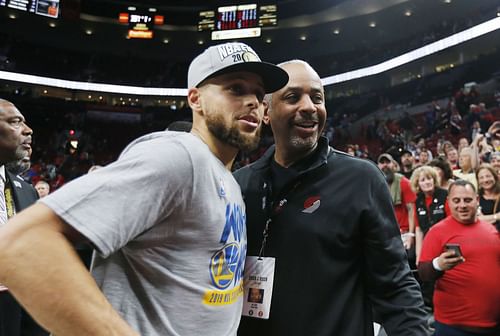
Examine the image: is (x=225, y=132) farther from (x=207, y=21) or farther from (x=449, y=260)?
(x=207, y=21)

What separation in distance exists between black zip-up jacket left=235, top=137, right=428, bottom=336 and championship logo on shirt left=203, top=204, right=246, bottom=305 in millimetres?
271

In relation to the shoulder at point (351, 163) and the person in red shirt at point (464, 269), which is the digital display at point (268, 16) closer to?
the person in red shirt at point (464, 269)

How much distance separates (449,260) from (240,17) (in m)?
14.3

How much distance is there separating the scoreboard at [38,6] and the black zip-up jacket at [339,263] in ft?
54.4

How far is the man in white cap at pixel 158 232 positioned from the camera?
78 cm

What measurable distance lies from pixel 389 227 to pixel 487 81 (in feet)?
49.5

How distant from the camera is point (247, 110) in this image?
52.3 inches

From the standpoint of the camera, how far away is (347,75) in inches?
747

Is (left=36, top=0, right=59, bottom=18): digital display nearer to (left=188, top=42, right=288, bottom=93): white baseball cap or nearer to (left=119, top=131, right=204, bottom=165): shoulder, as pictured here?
(left=188, top=42, right=288, bottom=93): white baseball cap

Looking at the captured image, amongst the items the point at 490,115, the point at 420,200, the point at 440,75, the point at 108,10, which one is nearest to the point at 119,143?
the point at 108,10

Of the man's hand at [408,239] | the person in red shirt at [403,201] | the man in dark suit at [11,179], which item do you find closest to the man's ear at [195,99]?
the man in dark suit at [11,179]

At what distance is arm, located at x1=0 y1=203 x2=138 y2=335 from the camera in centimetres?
77

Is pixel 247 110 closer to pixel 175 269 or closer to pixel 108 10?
pixel 175 269

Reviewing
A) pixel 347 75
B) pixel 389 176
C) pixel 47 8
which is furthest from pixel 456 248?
pixel 347 75
